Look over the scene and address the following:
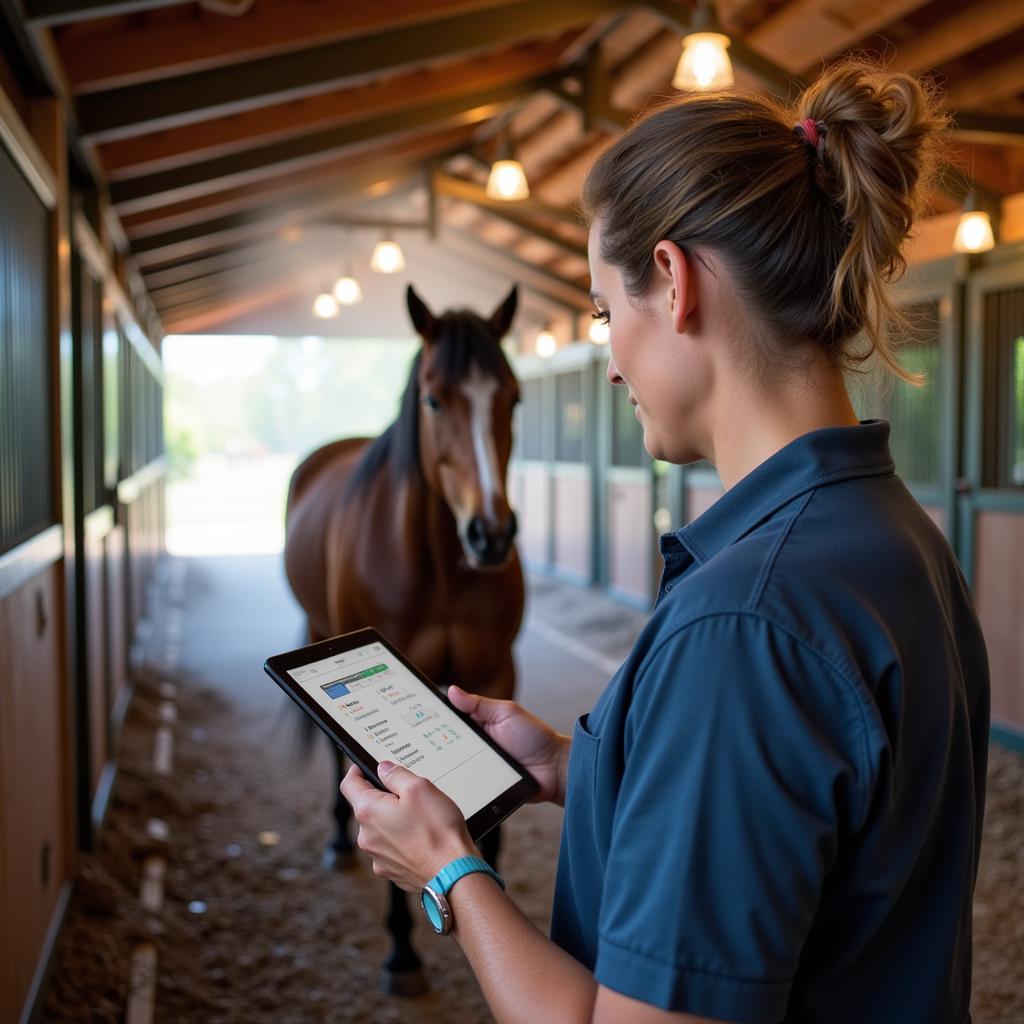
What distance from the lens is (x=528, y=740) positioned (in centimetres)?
112

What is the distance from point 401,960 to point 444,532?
1.09 metres

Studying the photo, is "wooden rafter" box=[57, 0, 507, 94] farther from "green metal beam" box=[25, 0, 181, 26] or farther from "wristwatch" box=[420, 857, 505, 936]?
"wristwatch" box=[420, 857, 505, 936]

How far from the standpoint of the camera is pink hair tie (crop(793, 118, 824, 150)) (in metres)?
0.76

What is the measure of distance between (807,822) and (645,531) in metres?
7.19

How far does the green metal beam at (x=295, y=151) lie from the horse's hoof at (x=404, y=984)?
338 centimetres

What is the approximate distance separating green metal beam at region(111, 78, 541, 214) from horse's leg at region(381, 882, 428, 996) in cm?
326

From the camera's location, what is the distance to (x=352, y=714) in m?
1.00

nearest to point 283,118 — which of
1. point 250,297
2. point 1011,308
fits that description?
point 1011,308

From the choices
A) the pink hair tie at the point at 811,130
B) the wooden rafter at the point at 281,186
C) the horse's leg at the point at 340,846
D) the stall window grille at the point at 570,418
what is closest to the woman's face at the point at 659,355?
the pink hair tie at the point at 811,130

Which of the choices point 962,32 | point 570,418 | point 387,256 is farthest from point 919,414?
point 570,418

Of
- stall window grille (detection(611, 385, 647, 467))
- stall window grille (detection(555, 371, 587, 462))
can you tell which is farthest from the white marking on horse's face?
stall window grille (detection(555, 371, 587, 462))

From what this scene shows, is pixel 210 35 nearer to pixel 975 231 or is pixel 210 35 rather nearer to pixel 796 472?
pixel 975 231

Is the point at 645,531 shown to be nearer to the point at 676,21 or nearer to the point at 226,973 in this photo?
the point at 676,21

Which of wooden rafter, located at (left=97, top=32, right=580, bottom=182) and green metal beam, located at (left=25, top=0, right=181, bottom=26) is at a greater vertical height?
wooden rafter, located at (left=97, top=32, right=580, bottom=182)
